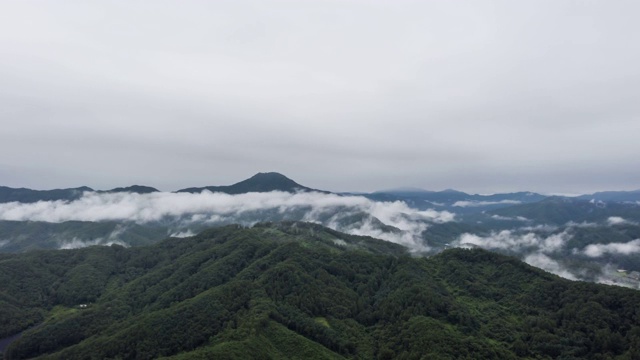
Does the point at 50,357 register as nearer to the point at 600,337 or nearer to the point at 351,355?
the point at 351,355

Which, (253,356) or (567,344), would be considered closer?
(253,356)

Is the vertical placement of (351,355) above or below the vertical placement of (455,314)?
below

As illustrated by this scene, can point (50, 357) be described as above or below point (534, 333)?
below

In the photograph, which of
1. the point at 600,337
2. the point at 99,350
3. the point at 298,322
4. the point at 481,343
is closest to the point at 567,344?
the point at 600,337

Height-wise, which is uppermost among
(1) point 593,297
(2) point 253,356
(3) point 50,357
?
(1) point 593,297

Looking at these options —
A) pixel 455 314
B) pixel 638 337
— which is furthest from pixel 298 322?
pixel 638 337

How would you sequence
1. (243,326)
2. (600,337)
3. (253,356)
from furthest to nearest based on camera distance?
(243,326) < (600,337) < (253,356)

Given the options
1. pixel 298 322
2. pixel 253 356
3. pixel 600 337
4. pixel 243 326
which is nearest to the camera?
pixel 253 356

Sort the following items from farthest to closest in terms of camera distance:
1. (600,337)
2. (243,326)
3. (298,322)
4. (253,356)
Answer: (298,322) → (243,326) → (600,337) → (253,356)

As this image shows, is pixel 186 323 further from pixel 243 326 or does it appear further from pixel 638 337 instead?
pixel 638 337
